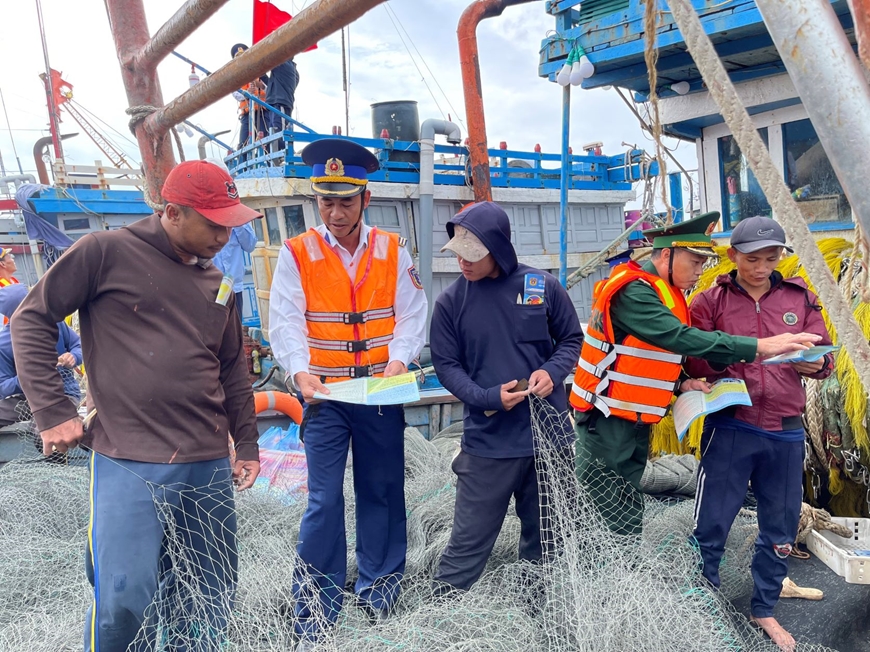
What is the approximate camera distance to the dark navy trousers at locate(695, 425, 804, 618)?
3.02 metres

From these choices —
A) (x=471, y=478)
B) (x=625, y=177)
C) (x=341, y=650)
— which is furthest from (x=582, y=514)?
(x=625, y=177)

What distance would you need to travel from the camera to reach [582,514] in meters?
2.73

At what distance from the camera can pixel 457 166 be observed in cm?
883

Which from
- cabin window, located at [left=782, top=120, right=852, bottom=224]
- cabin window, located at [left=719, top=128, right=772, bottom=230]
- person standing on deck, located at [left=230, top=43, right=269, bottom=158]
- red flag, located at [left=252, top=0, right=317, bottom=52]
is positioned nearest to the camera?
red flag, located at [left=252, top=0, right=317, bottom=52]

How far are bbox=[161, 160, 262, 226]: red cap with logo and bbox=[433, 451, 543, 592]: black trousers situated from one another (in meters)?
1.57

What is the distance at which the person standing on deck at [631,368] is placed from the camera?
3.04m

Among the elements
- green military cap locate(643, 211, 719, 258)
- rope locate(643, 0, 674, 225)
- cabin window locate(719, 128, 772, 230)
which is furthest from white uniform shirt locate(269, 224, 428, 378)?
cabin window locate(719, 128, 772, 230)

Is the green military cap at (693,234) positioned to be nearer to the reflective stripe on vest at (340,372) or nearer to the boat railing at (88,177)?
the reflective stripe on vest at (340,372)

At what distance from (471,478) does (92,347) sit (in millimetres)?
1719

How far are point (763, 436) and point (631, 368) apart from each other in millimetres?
693

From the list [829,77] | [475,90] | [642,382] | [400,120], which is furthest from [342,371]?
[400,120]

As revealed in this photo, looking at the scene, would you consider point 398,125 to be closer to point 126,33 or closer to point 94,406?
point 126,33

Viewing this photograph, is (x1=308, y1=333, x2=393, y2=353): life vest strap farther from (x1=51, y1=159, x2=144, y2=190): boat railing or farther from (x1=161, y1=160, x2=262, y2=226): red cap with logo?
(x1=51, y1=159, x2=144, y2=190): boat railing

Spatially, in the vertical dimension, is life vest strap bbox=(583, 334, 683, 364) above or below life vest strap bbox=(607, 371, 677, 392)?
above
